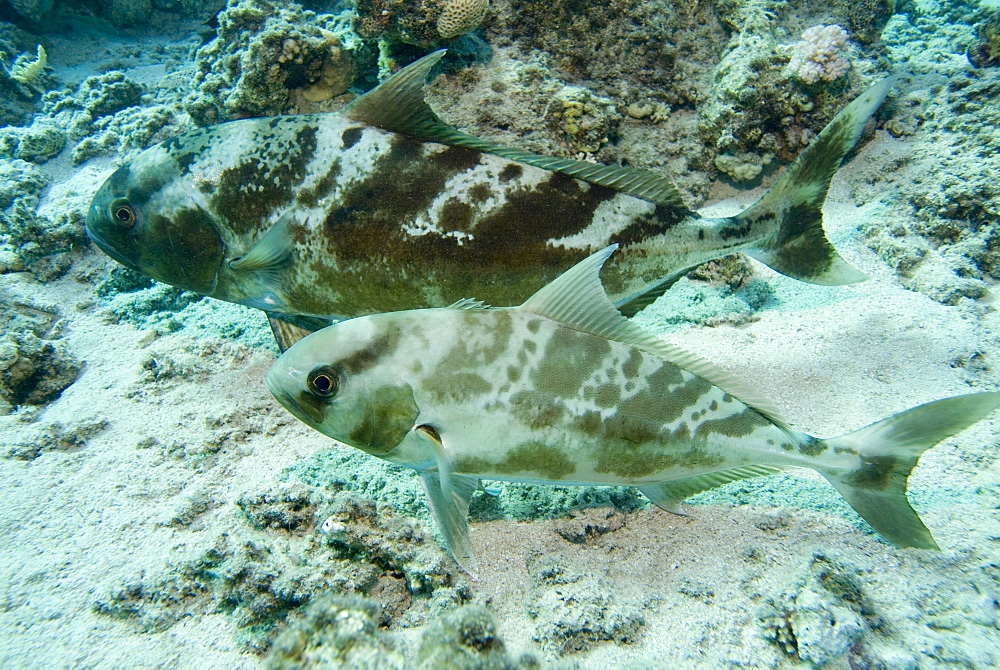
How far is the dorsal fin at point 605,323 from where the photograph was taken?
201 centimetres

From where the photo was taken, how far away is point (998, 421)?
282cm

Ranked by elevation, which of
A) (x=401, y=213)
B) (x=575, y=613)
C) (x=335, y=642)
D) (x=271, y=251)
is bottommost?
(x=575, y=613)

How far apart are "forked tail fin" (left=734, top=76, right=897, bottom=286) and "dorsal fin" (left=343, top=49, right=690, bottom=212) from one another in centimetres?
58

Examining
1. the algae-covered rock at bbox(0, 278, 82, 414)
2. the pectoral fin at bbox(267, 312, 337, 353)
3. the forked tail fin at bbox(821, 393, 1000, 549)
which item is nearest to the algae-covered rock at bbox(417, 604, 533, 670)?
the forked tail fin at bbox(821, 393, 1000, 549)

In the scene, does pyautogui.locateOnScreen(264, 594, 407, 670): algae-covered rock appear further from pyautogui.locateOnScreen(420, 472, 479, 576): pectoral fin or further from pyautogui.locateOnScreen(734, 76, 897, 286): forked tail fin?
pyautogui.locateOnScreen(734, 76, 897, 286): forked tail fin

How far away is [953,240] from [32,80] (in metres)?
14.2

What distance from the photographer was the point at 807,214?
301 cm

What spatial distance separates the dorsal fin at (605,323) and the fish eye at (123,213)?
2.55 meters

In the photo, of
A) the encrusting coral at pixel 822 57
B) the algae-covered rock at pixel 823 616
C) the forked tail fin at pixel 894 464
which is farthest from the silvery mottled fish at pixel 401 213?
the encrusting coral at pixel 822 57

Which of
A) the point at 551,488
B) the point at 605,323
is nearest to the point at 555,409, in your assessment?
the point at 605,323

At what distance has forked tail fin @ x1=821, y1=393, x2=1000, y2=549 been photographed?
1.92 meters

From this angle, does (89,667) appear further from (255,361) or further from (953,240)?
Answer: (953,240)

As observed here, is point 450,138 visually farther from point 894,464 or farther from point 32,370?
point 32,370

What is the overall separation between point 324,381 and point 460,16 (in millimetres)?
3816
